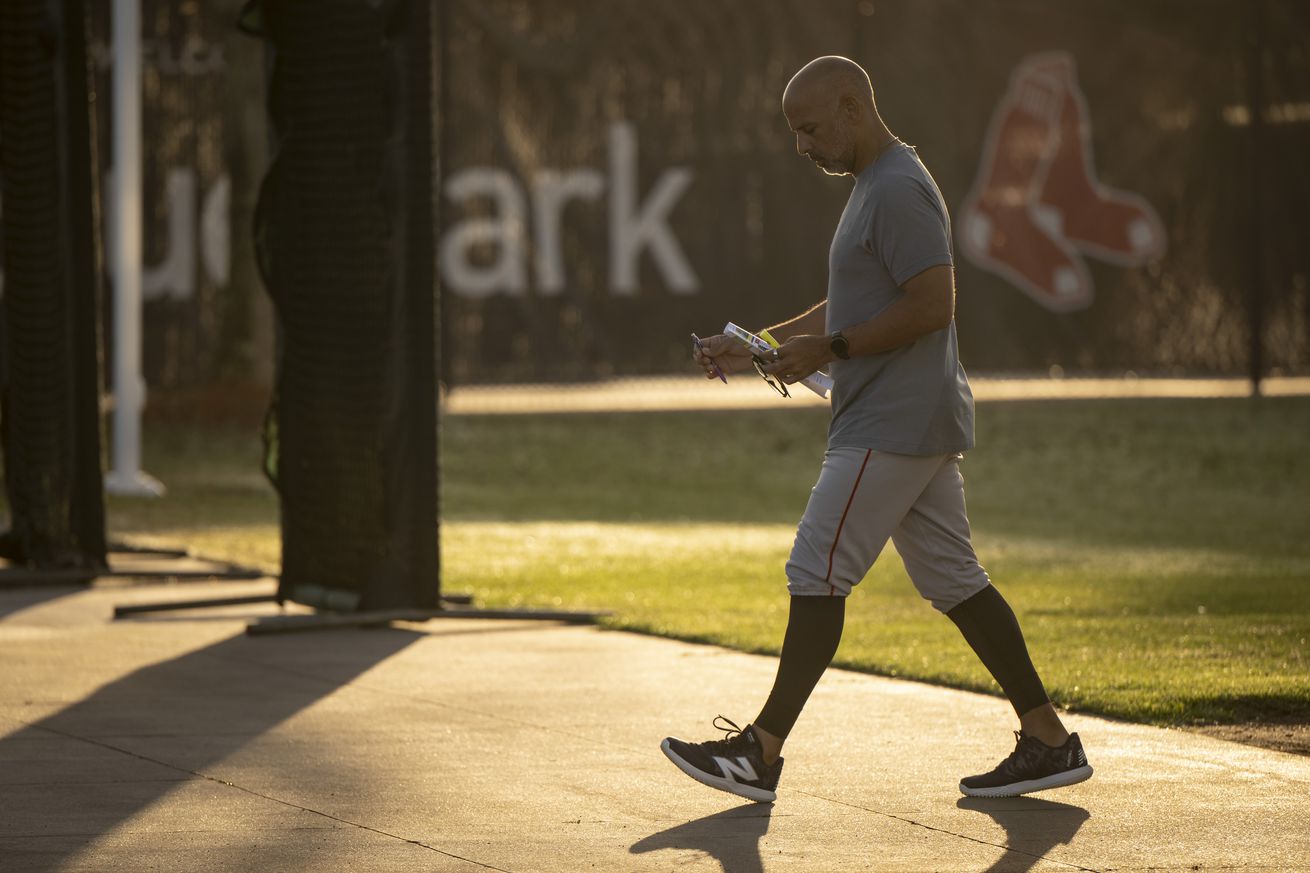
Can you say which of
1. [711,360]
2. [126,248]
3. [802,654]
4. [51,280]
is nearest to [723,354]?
[711,360]

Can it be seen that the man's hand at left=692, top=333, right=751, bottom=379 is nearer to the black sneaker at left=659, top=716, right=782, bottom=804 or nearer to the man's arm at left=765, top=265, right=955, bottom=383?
the man's arm at left=765, top=265, right=955, bottom=383

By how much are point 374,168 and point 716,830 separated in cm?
447

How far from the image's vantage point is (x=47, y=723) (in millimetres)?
7234

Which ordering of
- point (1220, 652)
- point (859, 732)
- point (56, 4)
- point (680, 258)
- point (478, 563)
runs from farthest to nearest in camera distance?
1. point (680, 258)
2. point (478, 563)
3. point (56, 4)
4. point (1220, 652)
5. point (859, 732)

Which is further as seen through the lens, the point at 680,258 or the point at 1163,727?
the point at 680,258

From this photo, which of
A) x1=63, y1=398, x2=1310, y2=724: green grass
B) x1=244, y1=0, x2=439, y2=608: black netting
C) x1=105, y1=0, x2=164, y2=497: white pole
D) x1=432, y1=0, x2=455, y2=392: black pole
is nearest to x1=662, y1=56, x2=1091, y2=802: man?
x1=63, y1=398, x2=1310, y2=724: green grass

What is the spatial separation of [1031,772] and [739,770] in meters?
0.77

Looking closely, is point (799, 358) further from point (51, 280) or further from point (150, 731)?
point (51, 280)

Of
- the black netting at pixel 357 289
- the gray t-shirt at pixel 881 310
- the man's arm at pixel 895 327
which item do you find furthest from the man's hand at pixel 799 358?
the black netting at pixel 357 289

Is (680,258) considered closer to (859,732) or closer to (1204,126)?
(1204,126)

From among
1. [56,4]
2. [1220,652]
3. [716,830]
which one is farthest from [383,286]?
[716,830]

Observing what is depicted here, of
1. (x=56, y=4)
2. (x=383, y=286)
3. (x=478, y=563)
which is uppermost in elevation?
(x=56, y=4)

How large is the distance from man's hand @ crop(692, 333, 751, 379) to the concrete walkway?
3.71ft

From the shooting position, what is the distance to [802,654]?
6.10 meters
